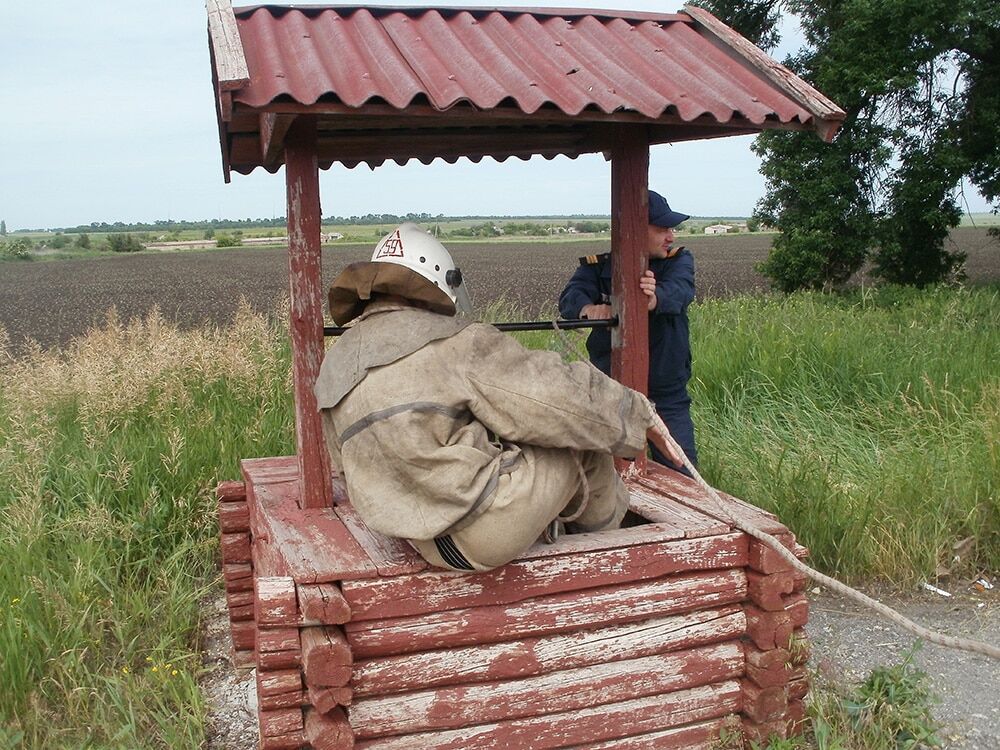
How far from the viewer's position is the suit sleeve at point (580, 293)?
4.34 meters

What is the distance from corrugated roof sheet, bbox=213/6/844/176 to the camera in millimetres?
2826

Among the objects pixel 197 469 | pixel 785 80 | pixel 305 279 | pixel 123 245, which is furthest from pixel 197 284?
pixel 123 245

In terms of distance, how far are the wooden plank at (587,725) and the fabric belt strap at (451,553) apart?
1.80 feet

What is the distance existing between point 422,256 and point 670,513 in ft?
4.22

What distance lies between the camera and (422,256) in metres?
2.82

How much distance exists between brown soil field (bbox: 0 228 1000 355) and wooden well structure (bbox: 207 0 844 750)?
985 centimetres

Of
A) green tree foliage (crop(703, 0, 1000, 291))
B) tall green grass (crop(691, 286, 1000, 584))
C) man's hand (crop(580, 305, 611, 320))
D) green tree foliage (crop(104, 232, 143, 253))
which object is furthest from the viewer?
green tree foliage (crop(104, 232, 143, 253))

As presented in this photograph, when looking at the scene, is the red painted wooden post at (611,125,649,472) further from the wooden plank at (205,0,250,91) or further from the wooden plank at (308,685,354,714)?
the wooden plank at (308,685,354,714)

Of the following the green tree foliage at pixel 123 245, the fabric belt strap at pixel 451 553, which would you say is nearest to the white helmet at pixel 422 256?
the fabric belt strap at pixel 451 553

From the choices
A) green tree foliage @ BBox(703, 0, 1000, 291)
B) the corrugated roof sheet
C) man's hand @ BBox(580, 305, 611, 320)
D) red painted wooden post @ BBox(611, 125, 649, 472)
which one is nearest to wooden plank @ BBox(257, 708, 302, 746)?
the corrugated roof sheet

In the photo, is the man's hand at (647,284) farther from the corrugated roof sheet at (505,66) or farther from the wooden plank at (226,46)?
the wooden plank at (226,46)

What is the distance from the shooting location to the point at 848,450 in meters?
5.84

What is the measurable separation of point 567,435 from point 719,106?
1.30 meters

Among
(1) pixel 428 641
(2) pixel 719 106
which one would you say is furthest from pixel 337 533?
(2) pixel 719 106
